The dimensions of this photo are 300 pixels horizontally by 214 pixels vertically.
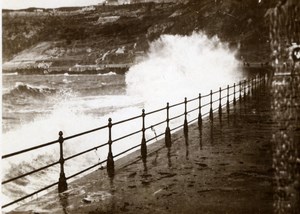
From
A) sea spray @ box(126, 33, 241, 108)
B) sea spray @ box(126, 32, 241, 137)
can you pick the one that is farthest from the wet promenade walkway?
sea spray @ box(126, 33, 241, 108)

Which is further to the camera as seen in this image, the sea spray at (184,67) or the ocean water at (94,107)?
the sea spray at (184,67)

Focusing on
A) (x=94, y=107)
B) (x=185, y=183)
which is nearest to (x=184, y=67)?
(x=94, y=107)

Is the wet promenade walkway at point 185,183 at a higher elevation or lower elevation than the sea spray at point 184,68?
lower

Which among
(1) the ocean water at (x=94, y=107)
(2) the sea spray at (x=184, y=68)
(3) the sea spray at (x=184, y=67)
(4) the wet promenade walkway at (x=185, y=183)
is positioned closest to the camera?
(4) the wet promenade walkway at (x=185, y=183)

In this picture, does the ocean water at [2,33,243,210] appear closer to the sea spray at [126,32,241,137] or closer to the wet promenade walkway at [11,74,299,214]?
the sea spray at [126,32,241,137]

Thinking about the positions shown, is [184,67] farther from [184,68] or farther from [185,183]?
[185,183]

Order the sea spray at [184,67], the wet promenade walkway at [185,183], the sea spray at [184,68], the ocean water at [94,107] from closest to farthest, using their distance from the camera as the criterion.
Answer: the wet promenade walkway at [185,183], the ocean water at [94,107], the sea spray at [184,68], the sea spray at [184,67]

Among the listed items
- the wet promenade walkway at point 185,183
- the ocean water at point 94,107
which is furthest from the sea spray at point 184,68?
the wet promenade walkway at point 185,183

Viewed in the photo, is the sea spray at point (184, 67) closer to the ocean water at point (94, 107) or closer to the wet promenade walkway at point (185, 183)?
the ocean water at point (94, 107)
